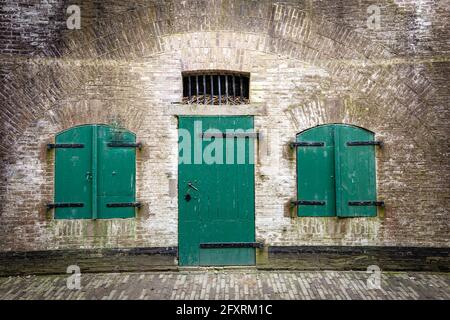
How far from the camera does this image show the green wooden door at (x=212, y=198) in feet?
21.5

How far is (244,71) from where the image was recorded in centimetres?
663

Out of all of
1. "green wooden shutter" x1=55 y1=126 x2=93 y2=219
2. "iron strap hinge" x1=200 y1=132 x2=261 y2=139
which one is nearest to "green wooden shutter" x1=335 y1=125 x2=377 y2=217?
"iron strap hinge" x1=200 y1=132 x2=261 y2=139

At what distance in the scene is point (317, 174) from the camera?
260 inches

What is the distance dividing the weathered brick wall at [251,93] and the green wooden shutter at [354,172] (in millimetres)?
173

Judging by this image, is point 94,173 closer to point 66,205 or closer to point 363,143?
point 66,205

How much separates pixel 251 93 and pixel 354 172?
2.27m


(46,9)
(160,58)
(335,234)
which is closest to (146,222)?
(160,58)

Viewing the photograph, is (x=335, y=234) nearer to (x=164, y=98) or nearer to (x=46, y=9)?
(x=164, y=98)

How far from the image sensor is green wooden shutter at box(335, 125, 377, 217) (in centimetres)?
656

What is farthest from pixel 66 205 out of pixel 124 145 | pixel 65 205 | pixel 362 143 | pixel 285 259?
pixel 362 143

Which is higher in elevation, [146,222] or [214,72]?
[214,72]

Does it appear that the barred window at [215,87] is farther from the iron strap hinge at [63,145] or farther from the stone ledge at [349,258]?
the stone ledge at [349,258]

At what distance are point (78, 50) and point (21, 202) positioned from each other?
9.14 feet

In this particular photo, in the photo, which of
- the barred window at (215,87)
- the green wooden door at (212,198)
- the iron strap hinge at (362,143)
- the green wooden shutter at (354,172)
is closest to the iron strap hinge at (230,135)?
the green wooden door at (212,198)
